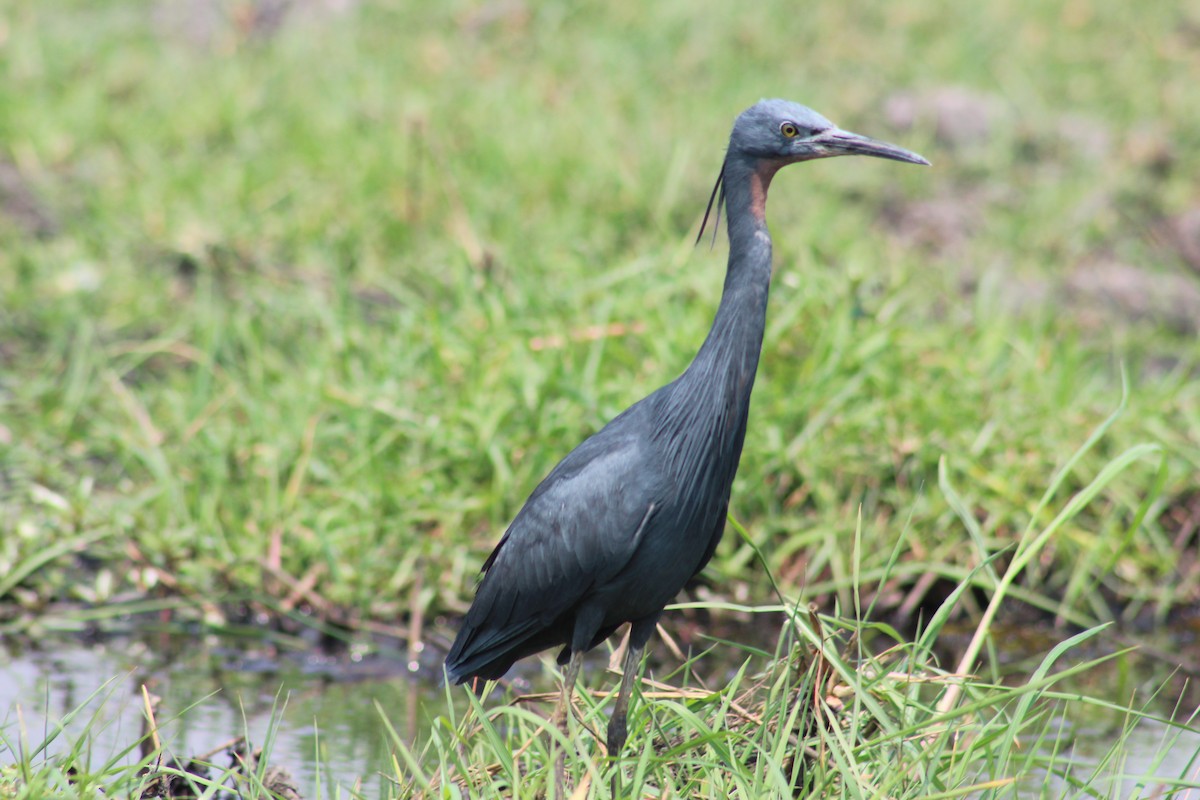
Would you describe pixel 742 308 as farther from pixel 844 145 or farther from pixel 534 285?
pixel 534 285

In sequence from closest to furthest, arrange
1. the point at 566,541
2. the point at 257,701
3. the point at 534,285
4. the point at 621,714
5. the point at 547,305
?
the point at 621,714 → the point at 566,541 → the point at 257,701 → the point at 547,305 → the point at 534,285

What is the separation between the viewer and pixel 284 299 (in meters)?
6.27

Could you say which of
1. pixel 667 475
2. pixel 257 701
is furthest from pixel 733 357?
pixel 257 701

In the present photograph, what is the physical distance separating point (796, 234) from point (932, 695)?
2.95m

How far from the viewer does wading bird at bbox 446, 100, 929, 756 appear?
3154mm

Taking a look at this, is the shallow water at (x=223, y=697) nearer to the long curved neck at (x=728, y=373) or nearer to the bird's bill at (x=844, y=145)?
the long curved neck at (x=728, y=373)

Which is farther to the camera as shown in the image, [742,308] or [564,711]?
[564,711]

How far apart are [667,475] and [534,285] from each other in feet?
8.84

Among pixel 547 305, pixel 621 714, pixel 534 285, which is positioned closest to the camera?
pixel 621 714

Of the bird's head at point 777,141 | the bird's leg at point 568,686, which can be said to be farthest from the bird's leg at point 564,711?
the bird's head at point 777,141

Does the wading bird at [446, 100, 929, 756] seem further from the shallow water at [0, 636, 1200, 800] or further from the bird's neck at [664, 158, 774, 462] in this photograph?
the shallow water at [0, 636, 1200, 800]

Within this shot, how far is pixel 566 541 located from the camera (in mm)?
3246

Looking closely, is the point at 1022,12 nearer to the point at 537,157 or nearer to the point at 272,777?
the point at 537,157

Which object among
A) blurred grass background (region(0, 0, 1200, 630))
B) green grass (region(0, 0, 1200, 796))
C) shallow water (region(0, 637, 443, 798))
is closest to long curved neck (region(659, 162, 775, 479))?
green grass (region(0, 0, 1200, 796))
